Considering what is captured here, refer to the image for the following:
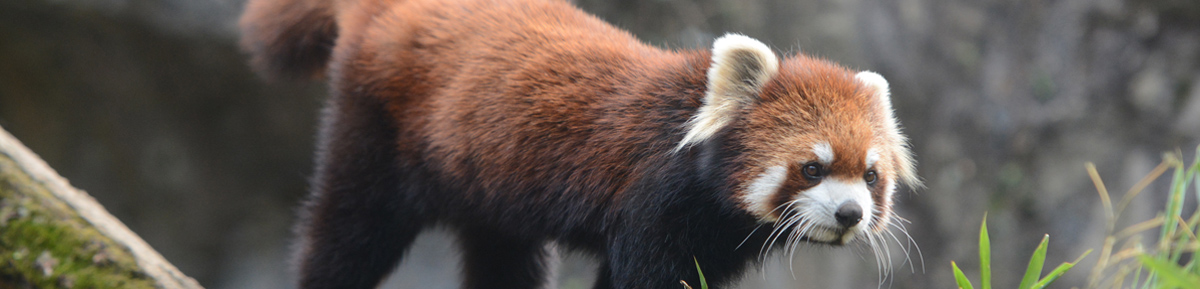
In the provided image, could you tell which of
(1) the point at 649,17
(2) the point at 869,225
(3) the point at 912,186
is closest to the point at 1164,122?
(1) the point at 649,17

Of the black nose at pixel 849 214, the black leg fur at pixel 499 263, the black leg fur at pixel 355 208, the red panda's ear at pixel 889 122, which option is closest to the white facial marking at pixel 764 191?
the black nose at pixel 849 214

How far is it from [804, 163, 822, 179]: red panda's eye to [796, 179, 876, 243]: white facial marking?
3 centimetres

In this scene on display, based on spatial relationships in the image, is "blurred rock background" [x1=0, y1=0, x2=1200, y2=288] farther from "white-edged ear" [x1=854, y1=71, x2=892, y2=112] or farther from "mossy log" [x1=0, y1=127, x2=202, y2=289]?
"mossy log" [x1=0, y1=127, x2=202, y2=289]

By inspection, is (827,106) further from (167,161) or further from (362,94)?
(167,161)

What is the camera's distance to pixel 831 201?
2.06 m

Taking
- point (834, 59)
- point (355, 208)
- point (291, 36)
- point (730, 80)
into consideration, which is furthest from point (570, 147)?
point (834, 59)

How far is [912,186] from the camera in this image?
252 centimetres

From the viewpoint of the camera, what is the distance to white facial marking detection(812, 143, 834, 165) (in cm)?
208

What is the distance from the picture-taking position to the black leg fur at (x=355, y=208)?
2.86 meters

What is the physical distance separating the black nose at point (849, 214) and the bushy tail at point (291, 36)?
2.13 metres

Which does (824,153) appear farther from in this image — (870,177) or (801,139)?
(870,177)

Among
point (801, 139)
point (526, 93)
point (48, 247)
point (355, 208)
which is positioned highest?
point (526, 93)

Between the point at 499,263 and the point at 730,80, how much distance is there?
1331mm

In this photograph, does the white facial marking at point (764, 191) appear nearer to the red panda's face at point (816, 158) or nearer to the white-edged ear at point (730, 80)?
the red panda's face at point (816, 158)
